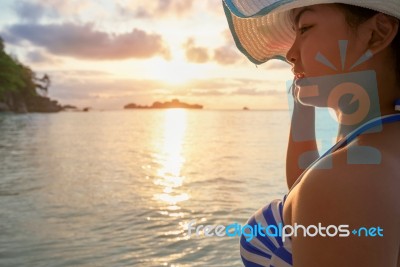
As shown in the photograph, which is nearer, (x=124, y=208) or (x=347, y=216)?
(x=347, y=216)

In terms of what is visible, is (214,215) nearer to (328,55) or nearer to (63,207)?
(63,207)

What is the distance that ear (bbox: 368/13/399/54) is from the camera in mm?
1256

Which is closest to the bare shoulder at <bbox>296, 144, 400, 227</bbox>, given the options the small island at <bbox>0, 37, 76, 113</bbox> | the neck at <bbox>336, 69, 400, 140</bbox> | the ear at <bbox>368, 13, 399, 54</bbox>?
the neck at <bbox>336, 69, 400, 140</bbox>

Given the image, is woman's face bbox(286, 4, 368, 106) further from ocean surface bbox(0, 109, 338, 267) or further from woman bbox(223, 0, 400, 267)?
ocean surface bbox(0, 109, 338, 267)

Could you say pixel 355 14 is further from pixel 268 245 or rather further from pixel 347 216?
pixel 268 245

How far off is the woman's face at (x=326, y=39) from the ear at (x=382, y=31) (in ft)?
0.08

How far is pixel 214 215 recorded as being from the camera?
598 cm

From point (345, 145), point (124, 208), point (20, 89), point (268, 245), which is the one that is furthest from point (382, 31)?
point (20, 89)

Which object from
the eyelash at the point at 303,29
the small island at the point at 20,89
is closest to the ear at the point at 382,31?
the eyelash at the point at 303,29

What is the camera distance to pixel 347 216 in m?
1.03

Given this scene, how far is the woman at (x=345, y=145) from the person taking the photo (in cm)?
102

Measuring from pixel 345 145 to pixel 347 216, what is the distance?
0.76 ft

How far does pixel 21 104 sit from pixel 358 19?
3160 inches

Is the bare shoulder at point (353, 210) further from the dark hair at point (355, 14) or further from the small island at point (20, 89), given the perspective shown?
the small island at point (20, 89)
